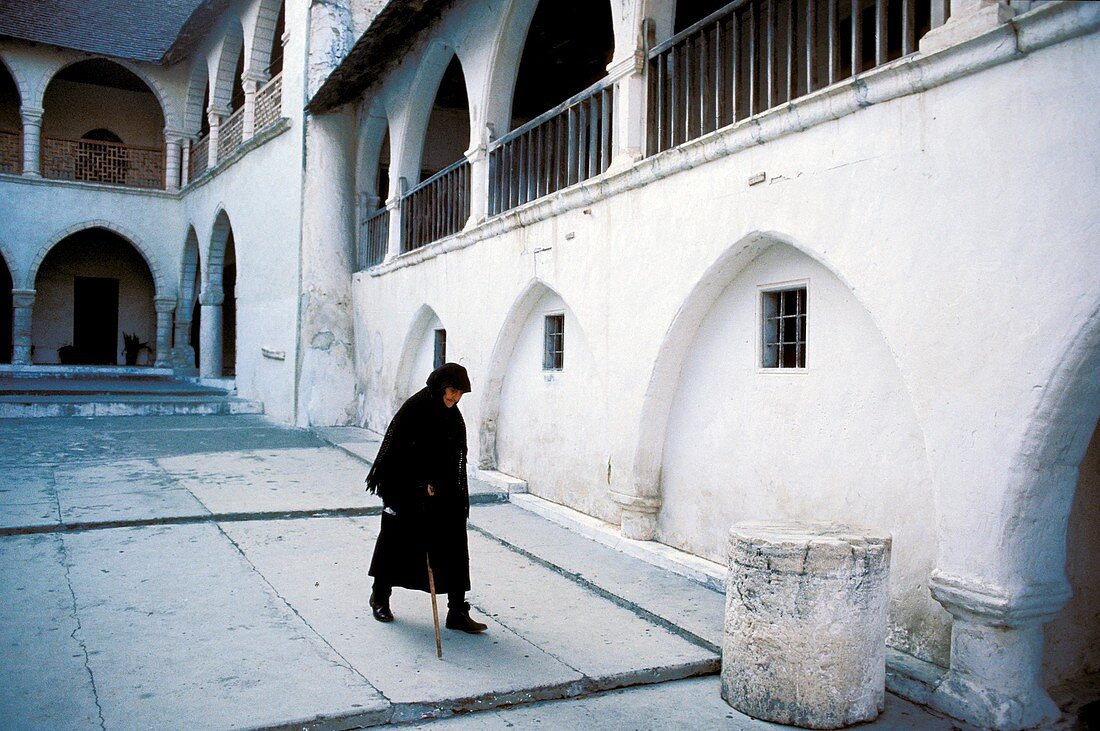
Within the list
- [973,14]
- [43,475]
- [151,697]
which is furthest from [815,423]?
[43,475]

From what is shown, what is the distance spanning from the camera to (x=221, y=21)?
62.1 feet

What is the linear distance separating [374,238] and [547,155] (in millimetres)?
6101

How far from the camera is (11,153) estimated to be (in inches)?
842

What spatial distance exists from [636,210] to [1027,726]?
422 centimetres

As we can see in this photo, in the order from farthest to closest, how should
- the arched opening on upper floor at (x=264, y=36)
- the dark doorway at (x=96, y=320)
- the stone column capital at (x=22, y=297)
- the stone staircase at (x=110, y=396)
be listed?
the dark doorway at (x=96, y=320) < the stone column capital at (x=22, y=297) < the arched opening on upper floor at (x=264, y=36) < the stone staircase at (x=110, y=396)

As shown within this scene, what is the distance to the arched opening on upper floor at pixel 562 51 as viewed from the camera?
34.6ft

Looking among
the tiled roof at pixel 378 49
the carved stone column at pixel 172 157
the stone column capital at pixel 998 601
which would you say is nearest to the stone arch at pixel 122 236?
the carved stone column at pixel 172 157

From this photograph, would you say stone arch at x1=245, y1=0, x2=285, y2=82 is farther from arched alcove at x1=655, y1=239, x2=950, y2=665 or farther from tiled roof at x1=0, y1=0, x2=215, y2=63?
arched alcove at x1=655, y1=239, x2=950, y2=665

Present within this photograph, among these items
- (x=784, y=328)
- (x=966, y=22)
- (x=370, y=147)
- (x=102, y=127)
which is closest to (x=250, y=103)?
(x=370, y=147)

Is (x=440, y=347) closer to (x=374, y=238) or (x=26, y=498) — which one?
(x=374, y=238)

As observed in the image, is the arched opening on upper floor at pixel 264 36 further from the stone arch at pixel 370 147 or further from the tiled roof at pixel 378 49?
the stone arch at pixel 370 147

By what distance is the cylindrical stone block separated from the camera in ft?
12.6

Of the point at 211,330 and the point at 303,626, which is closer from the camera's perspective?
the point at 303,626

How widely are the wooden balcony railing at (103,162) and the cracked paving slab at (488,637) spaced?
18021mm
